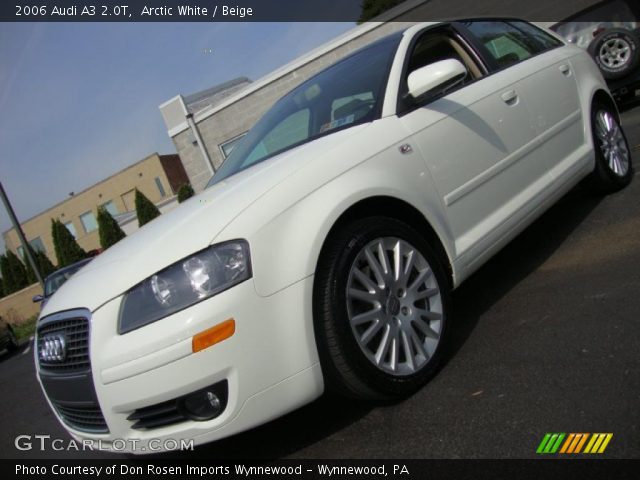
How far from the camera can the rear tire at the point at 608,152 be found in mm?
4312

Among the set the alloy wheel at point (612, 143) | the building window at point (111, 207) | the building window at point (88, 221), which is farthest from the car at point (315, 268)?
the building window at point (88, 221)

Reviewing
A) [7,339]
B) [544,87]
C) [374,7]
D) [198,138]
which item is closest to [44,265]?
[198,138]

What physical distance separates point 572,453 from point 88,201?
52.2 metres

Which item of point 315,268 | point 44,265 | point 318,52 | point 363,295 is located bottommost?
point 44,265

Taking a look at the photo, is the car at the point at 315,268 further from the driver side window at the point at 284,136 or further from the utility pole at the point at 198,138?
the utility pole at the point at 198,138

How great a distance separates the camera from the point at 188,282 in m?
2.07

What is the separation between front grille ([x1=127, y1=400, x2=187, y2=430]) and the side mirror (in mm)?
1872

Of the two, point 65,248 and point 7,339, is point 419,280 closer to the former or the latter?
point 7,339

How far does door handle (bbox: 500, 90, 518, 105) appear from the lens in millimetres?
Result: 3443

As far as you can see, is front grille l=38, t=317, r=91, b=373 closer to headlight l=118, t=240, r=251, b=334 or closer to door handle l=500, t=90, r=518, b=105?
headlight l=118, t=240, r=251, b=334

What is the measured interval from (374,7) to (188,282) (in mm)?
48215

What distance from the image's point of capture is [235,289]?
2.05 metres

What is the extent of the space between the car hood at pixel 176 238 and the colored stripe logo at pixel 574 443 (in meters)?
1.39

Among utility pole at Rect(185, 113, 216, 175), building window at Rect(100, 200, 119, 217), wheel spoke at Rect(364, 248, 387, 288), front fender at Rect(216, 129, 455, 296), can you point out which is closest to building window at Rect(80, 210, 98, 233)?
building window at Rect(100, 200, 119, 217)
